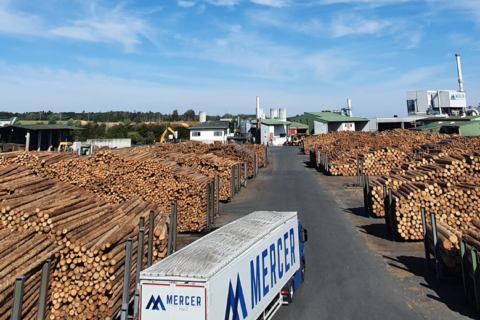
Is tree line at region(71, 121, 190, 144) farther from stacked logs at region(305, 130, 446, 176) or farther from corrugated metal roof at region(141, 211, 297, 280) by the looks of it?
corrugated metal roof at region(141, 211, 297, 280)

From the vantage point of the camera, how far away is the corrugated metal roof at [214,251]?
6.80 m

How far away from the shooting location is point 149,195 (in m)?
19.0

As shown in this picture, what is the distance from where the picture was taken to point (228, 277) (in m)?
Result: 7.14

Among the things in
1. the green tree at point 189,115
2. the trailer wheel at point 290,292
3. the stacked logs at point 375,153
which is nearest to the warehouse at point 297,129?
the stacked logs at point 375,153

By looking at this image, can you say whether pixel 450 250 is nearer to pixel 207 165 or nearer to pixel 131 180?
pixel 131 180

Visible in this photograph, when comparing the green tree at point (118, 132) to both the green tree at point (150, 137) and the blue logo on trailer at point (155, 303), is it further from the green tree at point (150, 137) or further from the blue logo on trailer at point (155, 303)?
the blue logo on trailer at point (155, 303)

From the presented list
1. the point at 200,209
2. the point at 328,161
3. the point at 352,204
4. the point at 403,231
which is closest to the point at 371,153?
the point at 328,161

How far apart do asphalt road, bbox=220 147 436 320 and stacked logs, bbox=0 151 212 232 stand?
3995mm

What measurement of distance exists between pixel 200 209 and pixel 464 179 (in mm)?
Answer: 14534

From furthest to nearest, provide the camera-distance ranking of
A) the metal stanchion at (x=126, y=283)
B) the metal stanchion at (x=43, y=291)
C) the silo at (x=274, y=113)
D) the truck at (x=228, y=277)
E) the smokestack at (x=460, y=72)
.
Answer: the silo at (x=274, y=113), the smokestack at (x=460, y=72), the metal stanchion at (x=126, y=283), the metal stanchion at (x=43, y=291), the truck at (x=228, y=277)

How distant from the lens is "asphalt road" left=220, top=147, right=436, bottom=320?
10055mm

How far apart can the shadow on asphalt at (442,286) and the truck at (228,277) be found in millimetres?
4742

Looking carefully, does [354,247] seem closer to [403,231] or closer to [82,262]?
[403,231]

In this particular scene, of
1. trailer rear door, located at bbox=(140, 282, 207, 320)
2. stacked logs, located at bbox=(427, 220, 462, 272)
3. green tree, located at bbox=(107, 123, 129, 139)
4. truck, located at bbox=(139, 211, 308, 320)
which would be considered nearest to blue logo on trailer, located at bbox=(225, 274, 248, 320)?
truck, located at bbox=(139, 211, 308, 320)
